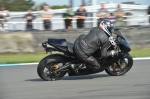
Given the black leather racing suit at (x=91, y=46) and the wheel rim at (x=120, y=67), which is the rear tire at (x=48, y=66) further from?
the wheel rim at (x=120, y=67)

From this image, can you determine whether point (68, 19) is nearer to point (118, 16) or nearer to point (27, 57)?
point (118, 16)

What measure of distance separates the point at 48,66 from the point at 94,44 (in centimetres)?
104

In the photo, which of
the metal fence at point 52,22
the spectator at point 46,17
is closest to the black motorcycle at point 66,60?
the spectator at point 46,17

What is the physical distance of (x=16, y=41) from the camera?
476 inches

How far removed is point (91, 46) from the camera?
7.41 meters

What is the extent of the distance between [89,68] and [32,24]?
7.18m

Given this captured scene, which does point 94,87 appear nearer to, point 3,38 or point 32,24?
point 3,38

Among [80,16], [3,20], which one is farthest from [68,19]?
[3,20]

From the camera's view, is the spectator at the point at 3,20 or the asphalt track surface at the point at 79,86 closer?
the asphalt track surface at the point at 79,86

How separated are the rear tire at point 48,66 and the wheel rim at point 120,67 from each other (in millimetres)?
1128

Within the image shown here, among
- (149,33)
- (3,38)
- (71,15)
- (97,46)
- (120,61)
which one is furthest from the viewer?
(71,15)

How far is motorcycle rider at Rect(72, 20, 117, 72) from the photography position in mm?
7383

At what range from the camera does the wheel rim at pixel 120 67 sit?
311 inches

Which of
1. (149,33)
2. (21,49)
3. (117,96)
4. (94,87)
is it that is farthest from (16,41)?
(117,96)
